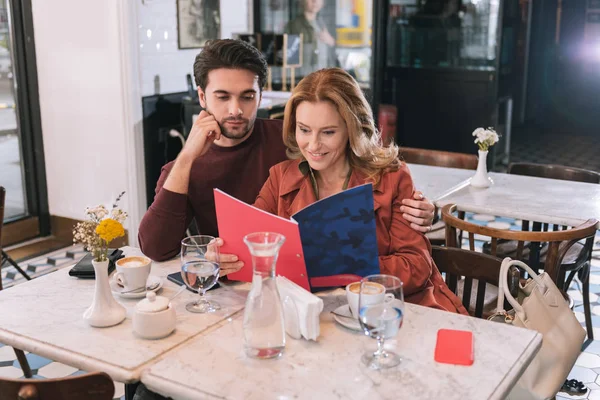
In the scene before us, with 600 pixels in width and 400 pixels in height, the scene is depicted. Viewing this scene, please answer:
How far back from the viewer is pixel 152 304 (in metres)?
1.76

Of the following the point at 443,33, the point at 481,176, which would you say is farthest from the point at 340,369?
the point at 443,33

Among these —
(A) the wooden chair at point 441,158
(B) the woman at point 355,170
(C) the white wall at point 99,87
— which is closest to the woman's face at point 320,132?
(B) the woman at point 355,170

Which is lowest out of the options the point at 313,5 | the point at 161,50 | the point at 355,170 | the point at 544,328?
the point at 544,328

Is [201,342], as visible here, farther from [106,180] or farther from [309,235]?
[106,180]

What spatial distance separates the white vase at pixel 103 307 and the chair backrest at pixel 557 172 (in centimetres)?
283

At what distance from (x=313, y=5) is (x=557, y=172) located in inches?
138

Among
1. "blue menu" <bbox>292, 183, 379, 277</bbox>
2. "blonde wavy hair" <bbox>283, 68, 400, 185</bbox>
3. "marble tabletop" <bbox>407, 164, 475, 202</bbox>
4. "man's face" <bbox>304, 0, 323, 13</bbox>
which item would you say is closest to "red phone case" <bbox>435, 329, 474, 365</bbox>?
"blue menu" <bbox>292, 183, 379, 277</bbox>

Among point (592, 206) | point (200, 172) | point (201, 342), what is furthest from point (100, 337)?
point (592, 206)

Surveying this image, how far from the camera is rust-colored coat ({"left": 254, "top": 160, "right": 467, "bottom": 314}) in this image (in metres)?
2.11

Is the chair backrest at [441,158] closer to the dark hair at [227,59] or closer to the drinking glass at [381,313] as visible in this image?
the dark hair at [227,59]

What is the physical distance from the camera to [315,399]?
146 centimetres

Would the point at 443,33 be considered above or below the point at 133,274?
above

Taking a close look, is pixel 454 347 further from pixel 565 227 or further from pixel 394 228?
pixel 565 227

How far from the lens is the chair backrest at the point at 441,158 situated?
422 cm
